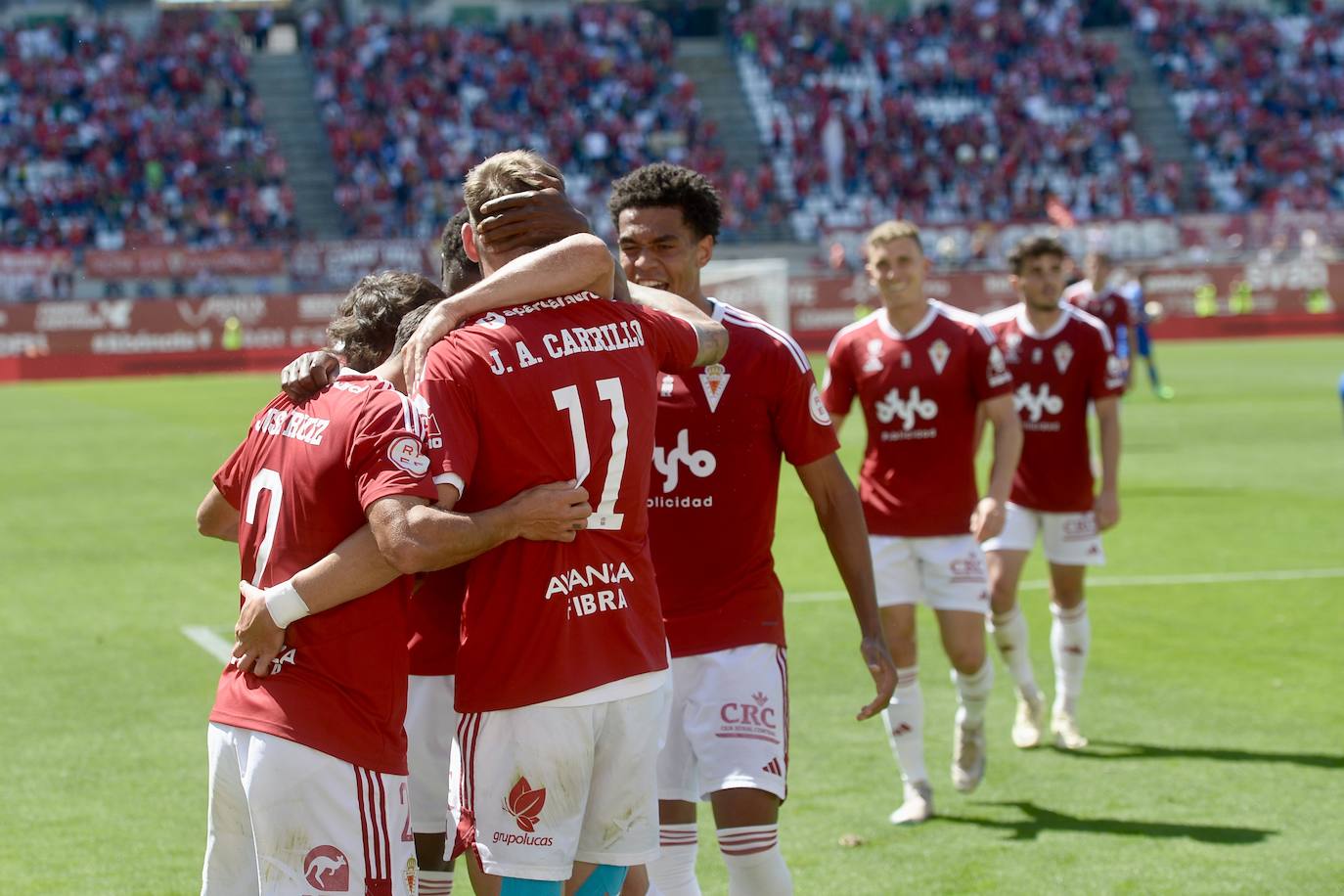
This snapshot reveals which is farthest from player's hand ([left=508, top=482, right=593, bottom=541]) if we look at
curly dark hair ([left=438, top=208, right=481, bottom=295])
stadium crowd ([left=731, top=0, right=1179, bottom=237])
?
stadium crowd ([left=731, top=0, right=1179, bottom=237])

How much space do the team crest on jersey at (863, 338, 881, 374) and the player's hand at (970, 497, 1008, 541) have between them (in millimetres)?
769

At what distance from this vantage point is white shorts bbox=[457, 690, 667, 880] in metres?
3.73

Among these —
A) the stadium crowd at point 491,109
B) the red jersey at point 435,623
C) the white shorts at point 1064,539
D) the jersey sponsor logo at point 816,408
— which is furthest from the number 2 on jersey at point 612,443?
the stadium crowd at point 491,109

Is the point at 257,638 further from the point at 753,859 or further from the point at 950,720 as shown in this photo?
the point at 950,720

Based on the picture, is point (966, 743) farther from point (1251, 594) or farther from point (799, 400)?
point (1251, 594)

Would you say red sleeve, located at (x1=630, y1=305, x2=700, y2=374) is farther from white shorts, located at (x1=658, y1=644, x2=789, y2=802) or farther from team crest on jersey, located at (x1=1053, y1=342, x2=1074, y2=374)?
team crest on jersey, located at (x1=1053, y1=342, x2=1074, y2=374)

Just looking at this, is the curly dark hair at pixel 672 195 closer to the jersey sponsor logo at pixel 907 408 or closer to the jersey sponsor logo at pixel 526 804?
the jersey sponsor logo at pixel 526 804

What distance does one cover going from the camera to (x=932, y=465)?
732 cm

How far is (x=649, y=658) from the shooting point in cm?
388

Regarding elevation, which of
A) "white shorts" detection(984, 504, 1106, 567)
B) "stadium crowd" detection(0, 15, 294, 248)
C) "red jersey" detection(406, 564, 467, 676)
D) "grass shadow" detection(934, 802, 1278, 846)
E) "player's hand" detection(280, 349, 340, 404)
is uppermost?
"stadium crowd" detection(0, 15, 294, 248)

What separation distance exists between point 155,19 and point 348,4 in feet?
19.7

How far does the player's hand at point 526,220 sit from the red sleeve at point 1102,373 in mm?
5240

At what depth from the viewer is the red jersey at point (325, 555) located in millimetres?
3580

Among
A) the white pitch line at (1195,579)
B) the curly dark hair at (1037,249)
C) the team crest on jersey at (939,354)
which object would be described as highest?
the curly dark hair at (1037,249)
